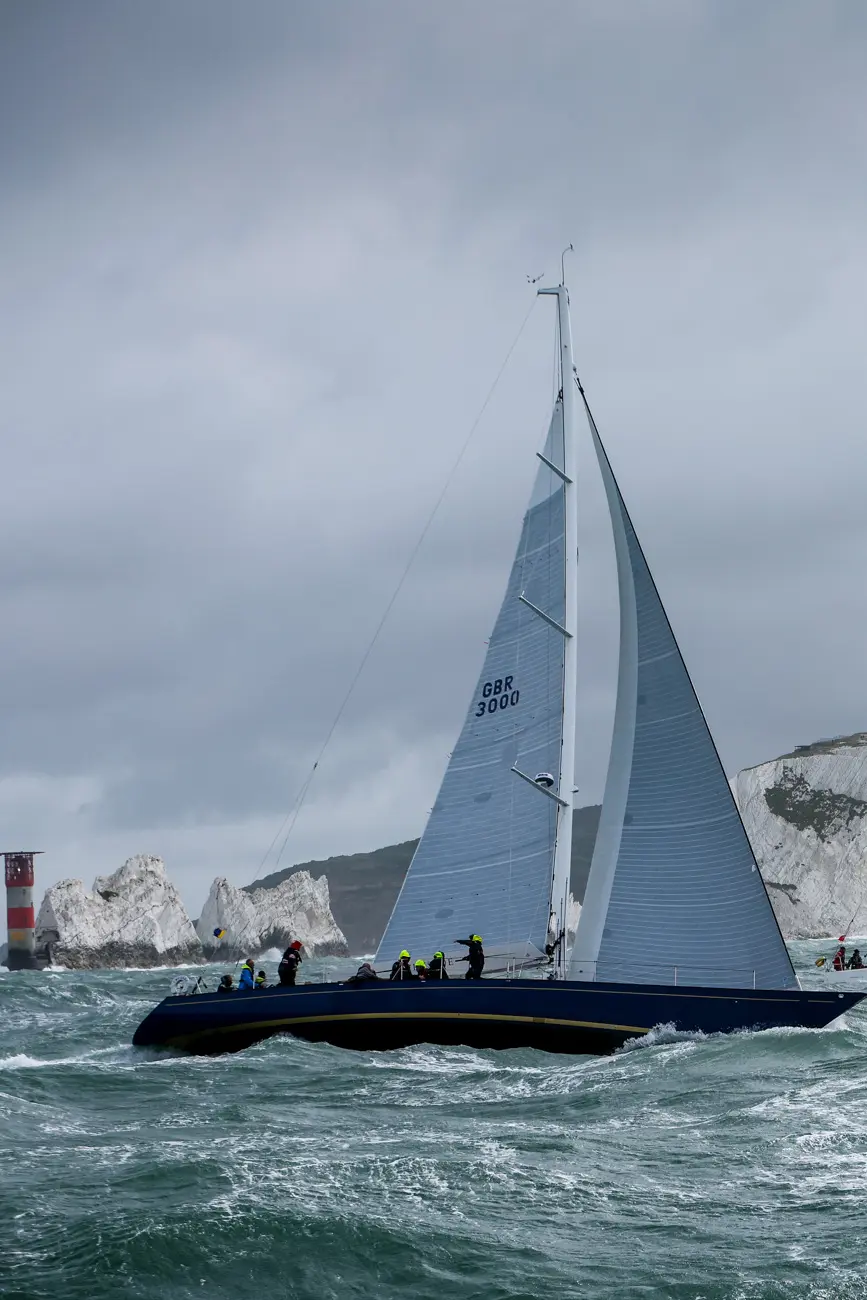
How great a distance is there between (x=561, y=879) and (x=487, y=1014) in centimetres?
342

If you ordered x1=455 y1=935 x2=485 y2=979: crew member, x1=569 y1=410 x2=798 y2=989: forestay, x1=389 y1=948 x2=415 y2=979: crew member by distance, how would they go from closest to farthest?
x1=569 y1=410 x2=798 y2=989: forestay < x1=455 y1=935 x2=485 y2=979: crew member < x1=389 y1=948 x2=415 y2=979: crew member

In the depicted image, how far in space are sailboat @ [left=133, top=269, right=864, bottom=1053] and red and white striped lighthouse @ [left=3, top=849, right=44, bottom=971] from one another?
2972 inches

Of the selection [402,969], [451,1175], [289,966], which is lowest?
[451,1175]

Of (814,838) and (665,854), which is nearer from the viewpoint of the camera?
(665,854)

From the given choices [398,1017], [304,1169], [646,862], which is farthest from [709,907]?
[304,1169]

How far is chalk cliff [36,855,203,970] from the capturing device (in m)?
102

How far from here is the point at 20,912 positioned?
9862 cm

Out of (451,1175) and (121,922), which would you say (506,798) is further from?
(121,922)

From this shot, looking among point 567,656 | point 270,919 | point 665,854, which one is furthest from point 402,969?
point 270,919

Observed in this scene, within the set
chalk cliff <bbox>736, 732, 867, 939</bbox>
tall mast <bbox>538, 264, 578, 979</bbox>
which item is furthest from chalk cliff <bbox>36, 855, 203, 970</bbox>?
tall mast <bbox>538, 264, 578, 979</bbox>

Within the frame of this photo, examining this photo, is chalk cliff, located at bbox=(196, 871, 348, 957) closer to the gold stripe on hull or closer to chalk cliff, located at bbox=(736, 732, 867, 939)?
chalk cliff, located at bbox=(736, 732, 867, 939)

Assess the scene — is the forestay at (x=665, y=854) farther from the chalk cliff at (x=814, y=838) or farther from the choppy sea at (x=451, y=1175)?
the chalk cliff at (x=814, y=838)

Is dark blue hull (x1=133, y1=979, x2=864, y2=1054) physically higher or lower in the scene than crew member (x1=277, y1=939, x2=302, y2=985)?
lower

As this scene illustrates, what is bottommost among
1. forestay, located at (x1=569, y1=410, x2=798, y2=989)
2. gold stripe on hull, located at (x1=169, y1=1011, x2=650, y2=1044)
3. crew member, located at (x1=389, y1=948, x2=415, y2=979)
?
gold stripe on hull, located at (x1=169, y1=1011, x2=650, y2=1044)
